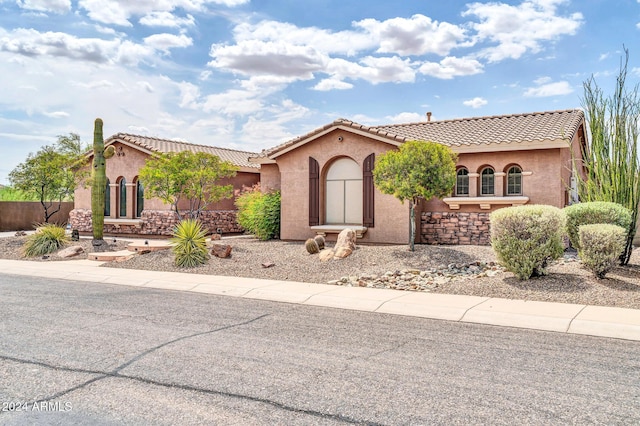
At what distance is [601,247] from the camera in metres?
10.8

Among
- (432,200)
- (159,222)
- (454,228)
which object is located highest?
(432,200)

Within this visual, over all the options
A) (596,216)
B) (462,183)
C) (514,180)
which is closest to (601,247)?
(596,216)

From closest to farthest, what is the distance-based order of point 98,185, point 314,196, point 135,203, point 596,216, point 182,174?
point 596,216, point 182,174, point 314,196, point 98,185, point 135,203

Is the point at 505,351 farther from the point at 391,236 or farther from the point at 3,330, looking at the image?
the point at 391,236

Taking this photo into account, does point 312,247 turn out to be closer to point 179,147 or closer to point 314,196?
point 314,196

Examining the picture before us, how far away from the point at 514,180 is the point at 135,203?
57.9ft

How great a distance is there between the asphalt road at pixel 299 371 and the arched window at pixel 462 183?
11.5 meters

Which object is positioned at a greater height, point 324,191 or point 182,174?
point 182,174

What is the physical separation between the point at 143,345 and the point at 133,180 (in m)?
20.8

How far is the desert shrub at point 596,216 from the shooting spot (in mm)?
12039

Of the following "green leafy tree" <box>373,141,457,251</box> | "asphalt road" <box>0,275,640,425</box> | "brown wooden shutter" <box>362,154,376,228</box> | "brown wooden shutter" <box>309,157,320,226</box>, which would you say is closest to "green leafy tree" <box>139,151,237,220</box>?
"brown wooden shutter" <box>309,157,320,226</box>

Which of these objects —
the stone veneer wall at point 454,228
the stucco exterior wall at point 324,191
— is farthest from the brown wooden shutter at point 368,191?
the stone veneer wall at point 454,228

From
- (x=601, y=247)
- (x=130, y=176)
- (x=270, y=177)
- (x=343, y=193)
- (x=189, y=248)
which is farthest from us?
(x=130, y=176)

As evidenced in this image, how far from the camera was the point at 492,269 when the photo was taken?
1313 centimetres
